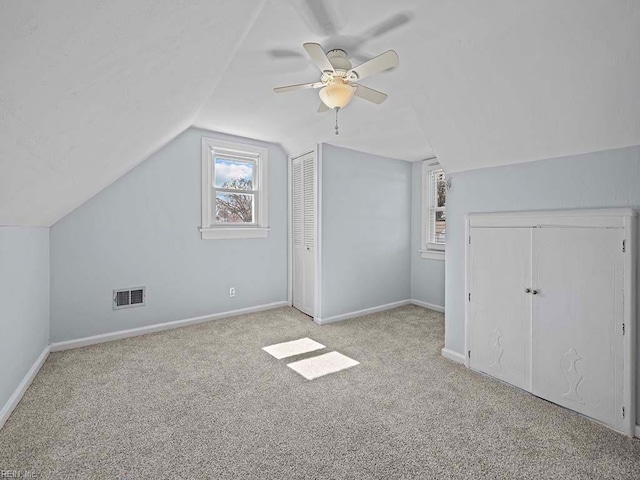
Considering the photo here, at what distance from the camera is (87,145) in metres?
1.82

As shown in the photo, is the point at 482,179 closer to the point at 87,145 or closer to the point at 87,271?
the point at 87,145

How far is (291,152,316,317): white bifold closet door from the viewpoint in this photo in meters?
4.32

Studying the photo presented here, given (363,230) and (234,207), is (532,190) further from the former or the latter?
(234,207)

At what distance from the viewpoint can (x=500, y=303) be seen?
103 inches

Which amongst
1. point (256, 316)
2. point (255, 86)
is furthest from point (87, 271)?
point (255, 86)

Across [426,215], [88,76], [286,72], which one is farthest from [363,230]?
[88,76]

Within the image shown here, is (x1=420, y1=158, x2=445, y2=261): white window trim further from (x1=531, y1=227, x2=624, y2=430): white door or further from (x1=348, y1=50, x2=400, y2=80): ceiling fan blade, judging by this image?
(x1=348, y1=50, x2=400, y2=80): ceiling fan blade

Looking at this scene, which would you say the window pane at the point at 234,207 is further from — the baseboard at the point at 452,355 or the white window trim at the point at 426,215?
the baseboard at the point at 452,355

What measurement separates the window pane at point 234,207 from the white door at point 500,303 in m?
2.90

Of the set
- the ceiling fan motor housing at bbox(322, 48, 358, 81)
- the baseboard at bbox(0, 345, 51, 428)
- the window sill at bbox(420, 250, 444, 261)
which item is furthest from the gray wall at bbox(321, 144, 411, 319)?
the baseboard at bbox(0, 345, 51, 428)

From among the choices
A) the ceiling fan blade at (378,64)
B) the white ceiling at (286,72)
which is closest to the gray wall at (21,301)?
the white ceiling at (286,72)

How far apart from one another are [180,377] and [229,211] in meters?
2.27

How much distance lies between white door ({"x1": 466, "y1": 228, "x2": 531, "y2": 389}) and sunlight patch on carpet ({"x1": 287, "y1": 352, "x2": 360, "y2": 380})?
110 cm

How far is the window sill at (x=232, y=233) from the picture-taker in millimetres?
4086
